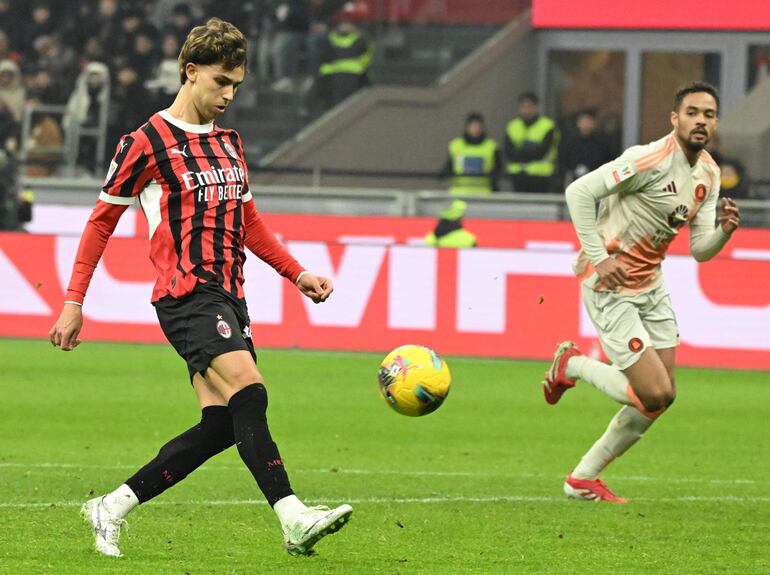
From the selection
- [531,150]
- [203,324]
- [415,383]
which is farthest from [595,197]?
[531,150]

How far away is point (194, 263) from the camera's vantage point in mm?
6207

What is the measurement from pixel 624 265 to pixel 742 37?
15.7 metres

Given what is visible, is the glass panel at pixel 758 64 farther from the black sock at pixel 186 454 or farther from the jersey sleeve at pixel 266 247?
the black sock at pixel 186 454

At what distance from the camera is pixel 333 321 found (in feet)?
51.3

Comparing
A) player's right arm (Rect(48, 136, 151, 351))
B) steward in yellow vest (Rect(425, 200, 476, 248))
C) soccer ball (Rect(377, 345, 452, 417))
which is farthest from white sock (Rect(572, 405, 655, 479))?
steward in yellow vest (Rect(425, 200, 476, 248))

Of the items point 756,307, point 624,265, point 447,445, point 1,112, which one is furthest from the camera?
point 1,112

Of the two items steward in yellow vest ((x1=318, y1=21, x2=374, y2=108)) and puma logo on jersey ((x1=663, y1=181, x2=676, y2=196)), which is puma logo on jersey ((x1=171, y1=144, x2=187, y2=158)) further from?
steward in yellow vest ((x1=318, y1=21, x2=374, y2=108))

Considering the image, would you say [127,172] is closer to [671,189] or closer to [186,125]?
[186,125]

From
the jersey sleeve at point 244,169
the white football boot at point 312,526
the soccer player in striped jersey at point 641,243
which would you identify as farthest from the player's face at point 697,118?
the white football boot at point 312,526

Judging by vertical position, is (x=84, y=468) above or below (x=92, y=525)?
below

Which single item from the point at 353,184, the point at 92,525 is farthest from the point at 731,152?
the point at 92,525

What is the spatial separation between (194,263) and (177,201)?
0.25 m

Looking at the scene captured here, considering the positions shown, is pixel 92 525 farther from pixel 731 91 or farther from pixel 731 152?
pixel 731 91

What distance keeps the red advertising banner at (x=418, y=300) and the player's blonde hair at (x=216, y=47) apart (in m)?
9.20
